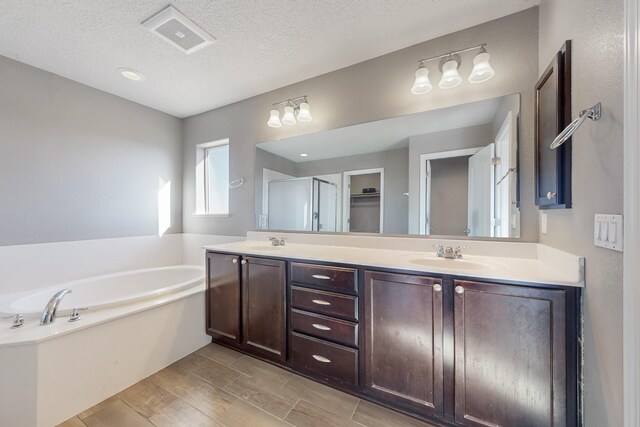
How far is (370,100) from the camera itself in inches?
77.4

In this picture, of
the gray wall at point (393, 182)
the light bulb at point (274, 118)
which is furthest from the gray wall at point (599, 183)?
the light bulb at point (274, 118)

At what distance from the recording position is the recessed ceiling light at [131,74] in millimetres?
2086

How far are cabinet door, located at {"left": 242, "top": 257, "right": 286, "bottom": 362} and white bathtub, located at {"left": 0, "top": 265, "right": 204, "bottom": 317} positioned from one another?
0.74m

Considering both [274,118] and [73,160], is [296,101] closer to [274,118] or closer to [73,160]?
[274,118]

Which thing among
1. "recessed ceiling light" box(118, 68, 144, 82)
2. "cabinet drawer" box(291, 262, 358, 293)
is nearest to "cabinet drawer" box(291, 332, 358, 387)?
"cabinet drawer" box(291, 262, 358, 293)

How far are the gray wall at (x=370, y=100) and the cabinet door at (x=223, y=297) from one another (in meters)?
0.66

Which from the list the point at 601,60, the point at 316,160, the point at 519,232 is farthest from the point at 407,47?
the point at 519,232

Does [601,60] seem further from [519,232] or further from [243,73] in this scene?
[243,73]

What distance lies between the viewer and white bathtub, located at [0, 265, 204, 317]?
66.4 inches

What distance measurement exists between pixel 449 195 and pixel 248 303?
5.63 ft

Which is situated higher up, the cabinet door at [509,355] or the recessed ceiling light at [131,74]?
the recessed ceiling light at [131,74]

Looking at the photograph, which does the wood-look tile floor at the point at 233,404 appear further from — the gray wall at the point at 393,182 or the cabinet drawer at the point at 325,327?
the gray wall at the point at 393,182

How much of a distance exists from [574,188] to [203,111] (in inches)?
134

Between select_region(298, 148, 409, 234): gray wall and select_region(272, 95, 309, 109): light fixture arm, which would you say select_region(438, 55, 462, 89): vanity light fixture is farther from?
select_region(272, 95, 309, 109): light fixture arm
